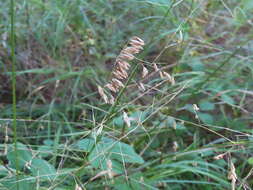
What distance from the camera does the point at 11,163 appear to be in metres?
1.04

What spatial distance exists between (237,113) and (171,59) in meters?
0.39

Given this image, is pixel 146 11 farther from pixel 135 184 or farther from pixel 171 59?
pixel 135 184

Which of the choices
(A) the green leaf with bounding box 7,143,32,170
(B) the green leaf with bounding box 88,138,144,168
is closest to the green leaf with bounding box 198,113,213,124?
(B) the green leaf with bounding box 88,138,144,168

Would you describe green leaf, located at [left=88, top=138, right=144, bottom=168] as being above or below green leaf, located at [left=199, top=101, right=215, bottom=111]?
above

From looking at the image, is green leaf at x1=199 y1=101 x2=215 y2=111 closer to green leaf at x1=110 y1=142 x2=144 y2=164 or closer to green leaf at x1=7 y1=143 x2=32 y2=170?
green leaf at x1=110 y1=142 x2=144 y2=164

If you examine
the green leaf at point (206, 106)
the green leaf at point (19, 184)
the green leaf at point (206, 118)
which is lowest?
the green leaf at point (206, 118)

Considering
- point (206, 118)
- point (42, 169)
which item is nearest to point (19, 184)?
point (42, 169)

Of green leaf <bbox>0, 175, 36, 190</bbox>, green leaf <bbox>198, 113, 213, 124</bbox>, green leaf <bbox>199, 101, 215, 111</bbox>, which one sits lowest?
green leaf <bbox>198, 113, 213, 124</bbox>

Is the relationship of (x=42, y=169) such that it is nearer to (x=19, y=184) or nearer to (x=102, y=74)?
(x=19, y=184)

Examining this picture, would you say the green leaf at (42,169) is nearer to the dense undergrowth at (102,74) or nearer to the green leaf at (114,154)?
the green leaf at (114,154)

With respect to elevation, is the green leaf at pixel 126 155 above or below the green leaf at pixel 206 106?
above

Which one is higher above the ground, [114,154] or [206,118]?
[114,154]

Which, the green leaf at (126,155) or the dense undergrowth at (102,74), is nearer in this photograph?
the green leaf at (126,155)

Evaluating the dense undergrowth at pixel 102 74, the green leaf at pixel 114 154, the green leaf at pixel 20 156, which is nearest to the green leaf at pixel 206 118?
the dense undergrowth at pixel 102 74
